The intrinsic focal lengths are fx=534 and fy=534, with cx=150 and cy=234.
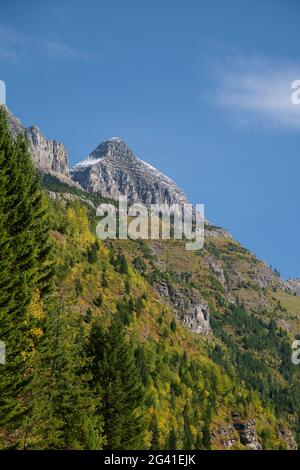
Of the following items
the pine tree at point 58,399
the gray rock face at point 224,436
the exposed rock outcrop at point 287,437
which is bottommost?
A: the pine tree at point 58,399

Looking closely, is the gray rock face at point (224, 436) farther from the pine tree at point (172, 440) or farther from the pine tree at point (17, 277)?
the pine tree at point (17, 277)

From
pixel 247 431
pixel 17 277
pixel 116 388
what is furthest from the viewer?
pixel 247 431

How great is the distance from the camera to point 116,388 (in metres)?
57.7

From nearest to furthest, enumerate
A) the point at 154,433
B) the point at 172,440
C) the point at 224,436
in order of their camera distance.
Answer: the point at 154,433 → the point at 172,440 → the point at 224,436

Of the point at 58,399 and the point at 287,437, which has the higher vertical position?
the point at 287,437

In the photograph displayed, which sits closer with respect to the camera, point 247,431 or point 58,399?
point 58,399

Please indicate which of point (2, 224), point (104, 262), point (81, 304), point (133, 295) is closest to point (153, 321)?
point (133, 295)

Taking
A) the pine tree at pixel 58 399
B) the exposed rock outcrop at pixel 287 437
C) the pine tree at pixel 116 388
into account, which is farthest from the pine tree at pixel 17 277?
the exposed rock outcrop at pixel 287 437

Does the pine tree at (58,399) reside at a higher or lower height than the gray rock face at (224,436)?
lower

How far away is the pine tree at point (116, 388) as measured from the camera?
56.8 meters

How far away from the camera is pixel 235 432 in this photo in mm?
154375

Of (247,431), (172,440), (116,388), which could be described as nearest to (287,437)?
(247,431)

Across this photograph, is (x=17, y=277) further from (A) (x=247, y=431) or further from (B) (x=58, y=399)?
(A) (x=247, y=431)

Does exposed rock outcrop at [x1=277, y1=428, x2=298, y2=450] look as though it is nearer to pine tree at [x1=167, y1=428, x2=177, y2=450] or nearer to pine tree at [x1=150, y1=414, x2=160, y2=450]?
pine tree at [x1=167, y1=428, x2=177, y2=450]
